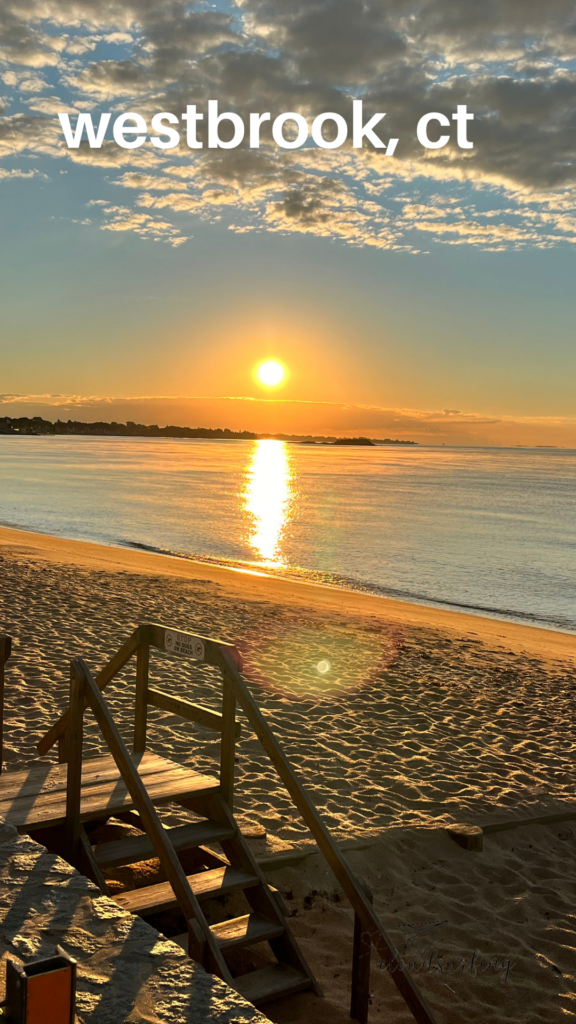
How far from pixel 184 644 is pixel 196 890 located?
1487 mm

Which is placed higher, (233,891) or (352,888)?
(352,888)

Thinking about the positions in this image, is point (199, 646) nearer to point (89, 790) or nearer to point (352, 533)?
point (89, 790)

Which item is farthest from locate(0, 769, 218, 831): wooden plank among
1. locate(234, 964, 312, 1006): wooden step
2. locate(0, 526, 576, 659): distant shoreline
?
locate(0, 526, 576, 659): distant shoreline

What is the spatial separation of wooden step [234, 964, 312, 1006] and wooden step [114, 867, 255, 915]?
1.58ft

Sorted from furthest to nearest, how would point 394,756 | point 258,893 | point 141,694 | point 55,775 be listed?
point 394,756 < point 141,694 < point 55,775 < point 258,893

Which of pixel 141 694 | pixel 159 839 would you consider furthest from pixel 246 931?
pixel 141 694

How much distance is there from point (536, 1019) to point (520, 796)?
319cm

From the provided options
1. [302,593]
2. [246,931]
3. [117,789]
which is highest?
[117,789]

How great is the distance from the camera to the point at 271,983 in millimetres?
4477

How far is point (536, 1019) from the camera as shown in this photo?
4695 millimetres

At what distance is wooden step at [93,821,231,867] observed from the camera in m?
4.71

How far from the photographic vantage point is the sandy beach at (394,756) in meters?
5.19

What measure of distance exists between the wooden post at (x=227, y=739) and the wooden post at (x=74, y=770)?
90 cm

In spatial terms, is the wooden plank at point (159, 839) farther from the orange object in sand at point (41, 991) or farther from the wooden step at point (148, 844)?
the orange object in sand at point (41, 991)
